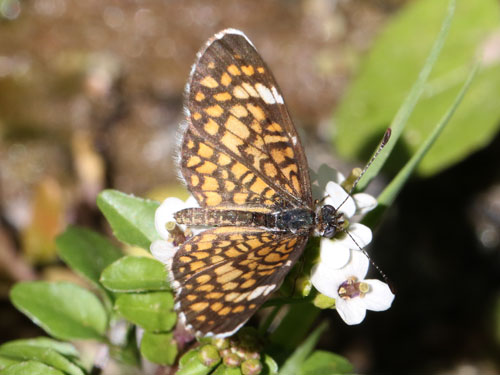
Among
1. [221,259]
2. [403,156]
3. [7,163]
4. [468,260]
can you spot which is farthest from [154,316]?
[468,260]

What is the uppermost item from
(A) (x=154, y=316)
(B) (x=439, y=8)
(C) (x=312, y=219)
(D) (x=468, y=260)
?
(B) (x=439, y=8)

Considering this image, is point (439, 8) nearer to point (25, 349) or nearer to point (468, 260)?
point (468, 260)

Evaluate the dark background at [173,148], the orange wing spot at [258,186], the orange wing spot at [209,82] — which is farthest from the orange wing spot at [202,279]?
the dark background at [173,148]

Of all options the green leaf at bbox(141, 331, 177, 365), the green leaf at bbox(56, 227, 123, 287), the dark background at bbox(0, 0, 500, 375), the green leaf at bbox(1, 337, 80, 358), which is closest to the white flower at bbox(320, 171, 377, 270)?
the green leaf at bbox(141, 331, 177, 365)

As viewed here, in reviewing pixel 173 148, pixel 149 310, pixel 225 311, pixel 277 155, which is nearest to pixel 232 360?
pixel 225 311

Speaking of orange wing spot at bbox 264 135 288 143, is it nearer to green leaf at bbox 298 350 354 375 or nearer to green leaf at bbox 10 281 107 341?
green leaf at bbox 298 350 354 375

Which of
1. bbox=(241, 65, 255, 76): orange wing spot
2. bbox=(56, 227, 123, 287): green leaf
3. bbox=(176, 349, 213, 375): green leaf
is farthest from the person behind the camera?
bbox=(56, 227, 123, 287): green leaf
